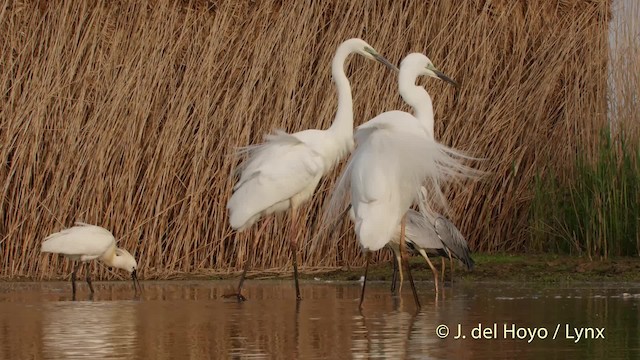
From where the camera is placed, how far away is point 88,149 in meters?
12.4

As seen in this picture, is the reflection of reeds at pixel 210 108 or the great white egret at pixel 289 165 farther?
the reflection of reeds at pixel 210 108

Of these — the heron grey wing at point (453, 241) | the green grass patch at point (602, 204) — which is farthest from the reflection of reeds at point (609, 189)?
the heron grey wing at point (453, 241)

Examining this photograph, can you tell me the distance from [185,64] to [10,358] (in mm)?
7237

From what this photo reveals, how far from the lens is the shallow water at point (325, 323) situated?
20.7 ft

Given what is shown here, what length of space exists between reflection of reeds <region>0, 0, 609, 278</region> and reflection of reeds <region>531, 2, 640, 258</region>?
37cm

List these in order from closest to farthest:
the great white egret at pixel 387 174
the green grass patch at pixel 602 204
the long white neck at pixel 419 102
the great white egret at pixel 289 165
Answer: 1. the great white egret at pixel 387 174
2. the great white egret at pixel 289 165
3. the long white neck at pixel 419 102
4. the green grass patch at pixel 602 204

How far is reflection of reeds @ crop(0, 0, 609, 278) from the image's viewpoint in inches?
489

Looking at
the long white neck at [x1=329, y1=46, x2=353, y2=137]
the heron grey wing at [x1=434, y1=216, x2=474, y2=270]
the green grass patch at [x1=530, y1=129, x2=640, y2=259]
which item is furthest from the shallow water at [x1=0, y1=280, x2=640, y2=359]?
the green grass patch at [x1=530, y1=129, x2=640, y2=259]

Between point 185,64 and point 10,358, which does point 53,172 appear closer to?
point 185,64

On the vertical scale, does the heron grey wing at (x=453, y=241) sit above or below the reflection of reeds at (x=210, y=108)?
below

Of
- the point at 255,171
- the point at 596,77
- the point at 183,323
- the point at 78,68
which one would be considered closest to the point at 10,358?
the point at 183,323

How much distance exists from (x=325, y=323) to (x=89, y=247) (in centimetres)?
403

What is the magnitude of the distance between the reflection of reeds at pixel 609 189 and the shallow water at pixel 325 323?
185 centimetres

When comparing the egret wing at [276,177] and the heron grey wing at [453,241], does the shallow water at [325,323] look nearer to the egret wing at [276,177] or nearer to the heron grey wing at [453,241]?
the heron grey wing at [453,241]
